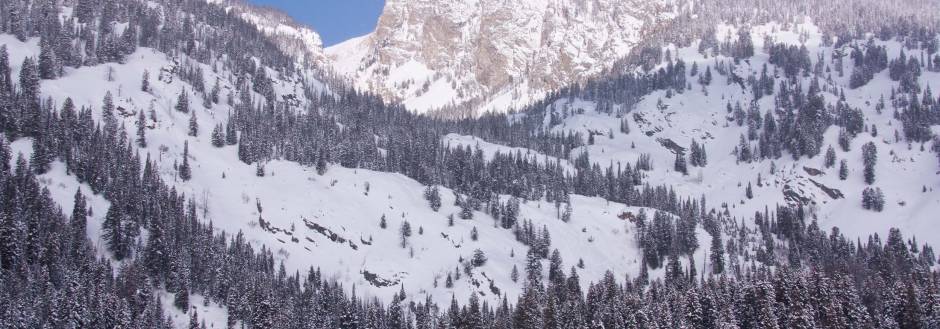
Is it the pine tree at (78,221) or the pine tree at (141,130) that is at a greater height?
the pine tree at (141,130)

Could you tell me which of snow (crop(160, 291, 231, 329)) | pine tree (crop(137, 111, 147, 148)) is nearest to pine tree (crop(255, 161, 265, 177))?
pine tree (crop(137, 111, 147, 148))

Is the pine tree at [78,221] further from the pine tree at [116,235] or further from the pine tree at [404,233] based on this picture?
the pine tree at [404,233]

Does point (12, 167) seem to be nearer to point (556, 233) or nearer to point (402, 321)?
point (402, 321)

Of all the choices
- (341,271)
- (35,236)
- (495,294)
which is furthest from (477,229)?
(35,236)

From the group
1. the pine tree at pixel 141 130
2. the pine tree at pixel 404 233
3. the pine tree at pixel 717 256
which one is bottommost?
the pine tree at pixel 717 256

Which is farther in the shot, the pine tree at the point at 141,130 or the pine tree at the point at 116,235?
the pine tree at the point at 141,130

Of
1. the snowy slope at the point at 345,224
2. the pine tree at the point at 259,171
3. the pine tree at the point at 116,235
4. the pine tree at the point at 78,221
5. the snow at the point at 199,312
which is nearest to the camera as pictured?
the snow at the point at 199,312

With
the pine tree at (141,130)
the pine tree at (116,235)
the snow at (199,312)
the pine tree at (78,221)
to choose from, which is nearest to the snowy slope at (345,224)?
the pine tree at (141,130)

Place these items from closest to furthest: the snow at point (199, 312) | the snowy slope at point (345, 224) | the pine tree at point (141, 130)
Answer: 1. the snow at point (199, 312)
2. the snowy slope at point (345, 224)
3. the pine tree at point (141, 130)

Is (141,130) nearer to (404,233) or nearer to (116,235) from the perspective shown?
(116,235)

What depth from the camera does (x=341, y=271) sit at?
526 ft

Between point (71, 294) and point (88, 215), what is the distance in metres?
30.4

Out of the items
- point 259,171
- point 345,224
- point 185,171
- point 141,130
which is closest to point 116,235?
point 185,171

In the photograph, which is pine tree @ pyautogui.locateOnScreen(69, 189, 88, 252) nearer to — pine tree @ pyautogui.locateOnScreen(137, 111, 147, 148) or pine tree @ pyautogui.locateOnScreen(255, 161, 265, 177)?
pine tree @ pyautogui.locateOnScreen(137, 111, 147, 148)
